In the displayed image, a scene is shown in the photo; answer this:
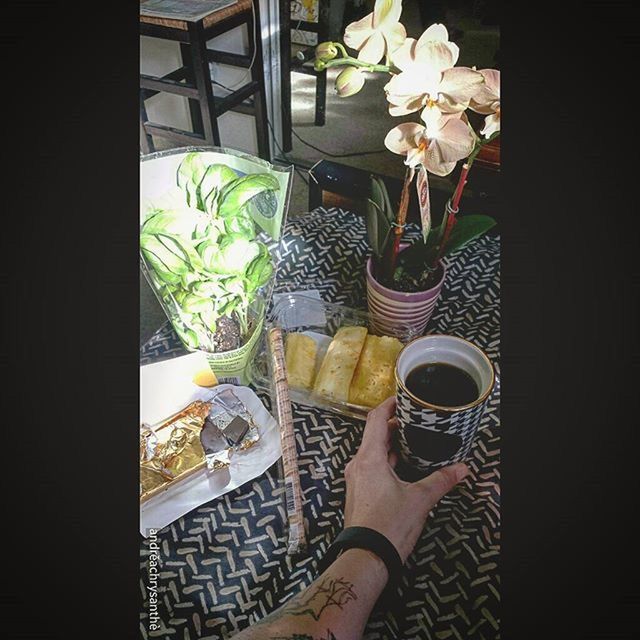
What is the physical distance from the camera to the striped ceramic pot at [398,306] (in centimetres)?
63

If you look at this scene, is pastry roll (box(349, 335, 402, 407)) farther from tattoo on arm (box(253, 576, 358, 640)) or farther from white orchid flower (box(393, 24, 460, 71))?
white orchid flower (box(393, 24, 460, 71))

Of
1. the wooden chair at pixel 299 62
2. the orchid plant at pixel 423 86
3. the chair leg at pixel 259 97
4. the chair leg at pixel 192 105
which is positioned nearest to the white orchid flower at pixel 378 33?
the orchid plant at pixel 423 86

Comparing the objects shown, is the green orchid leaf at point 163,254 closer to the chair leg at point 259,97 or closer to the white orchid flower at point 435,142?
the white orchid flower at point 435,142

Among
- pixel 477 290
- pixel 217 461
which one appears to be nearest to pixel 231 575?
pixel 217 461

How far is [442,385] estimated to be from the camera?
0.47m

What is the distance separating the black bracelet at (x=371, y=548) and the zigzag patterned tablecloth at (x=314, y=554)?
0.6 inches

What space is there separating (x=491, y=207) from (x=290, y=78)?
1053 mm

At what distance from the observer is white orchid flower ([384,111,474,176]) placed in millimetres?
449

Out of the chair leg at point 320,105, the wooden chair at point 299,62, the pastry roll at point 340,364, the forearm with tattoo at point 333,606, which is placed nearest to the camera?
the forearm with tattoo at point 333,606

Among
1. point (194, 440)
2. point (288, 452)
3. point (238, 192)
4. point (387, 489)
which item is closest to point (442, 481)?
point (387, 489)

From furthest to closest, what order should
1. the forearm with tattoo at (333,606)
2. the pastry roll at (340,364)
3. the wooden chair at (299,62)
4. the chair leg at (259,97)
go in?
the chair leg at (259,97) → the wooden chair at (299,62) → the pastry roll at (340,364) → the forearm with tattoo at (333,606)
